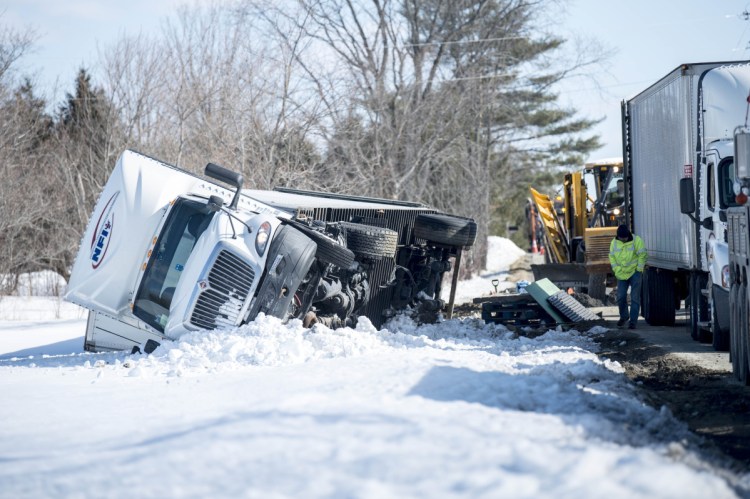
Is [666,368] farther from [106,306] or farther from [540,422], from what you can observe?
[106,306]

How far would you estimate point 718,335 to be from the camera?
1302cm

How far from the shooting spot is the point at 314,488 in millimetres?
5379

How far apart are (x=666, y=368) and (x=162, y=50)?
79.7ft

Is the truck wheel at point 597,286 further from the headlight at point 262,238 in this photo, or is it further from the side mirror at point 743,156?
the side mirror at point 743,156

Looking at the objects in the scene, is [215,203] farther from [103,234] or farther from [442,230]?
[442,230]

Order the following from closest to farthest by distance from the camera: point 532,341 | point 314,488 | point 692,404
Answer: point 314,488
point 692,404
point 532,341

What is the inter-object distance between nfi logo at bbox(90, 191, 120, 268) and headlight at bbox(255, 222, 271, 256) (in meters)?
1.92

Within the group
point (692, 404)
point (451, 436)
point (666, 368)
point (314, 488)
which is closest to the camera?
point (314, 488)

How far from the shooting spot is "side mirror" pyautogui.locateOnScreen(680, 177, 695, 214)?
44.2 feet

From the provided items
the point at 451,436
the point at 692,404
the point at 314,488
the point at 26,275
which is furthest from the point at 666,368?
the point at 26,275

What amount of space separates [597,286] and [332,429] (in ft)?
57.0

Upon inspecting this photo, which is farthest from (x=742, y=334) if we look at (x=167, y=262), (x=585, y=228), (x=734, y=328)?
(x=585, y=228)

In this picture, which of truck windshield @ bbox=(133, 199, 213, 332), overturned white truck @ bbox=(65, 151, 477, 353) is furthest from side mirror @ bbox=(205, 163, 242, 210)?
truck windshield @ bbox=(133, 199, 213, 332)

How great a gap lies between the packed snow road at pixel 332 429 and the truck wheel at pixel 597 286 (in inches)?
504
